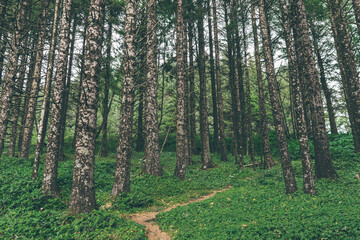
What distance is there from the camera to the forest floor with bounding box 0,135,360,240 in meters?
4.32

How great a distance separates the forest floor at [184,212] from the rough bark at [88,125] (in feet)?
1.59

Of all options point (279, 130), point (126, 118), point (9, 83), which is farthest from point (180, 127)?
point (9, 83)

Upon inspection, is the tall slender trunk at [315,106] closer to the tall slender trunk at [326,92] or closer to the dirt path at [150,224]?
the dirt path at [150,224]

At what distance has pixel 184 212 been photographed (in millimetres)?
6172

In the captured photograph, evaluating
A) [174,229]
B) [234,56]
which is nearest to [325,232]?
[174,229]

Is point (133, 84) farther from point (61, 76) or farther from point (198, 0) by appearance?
point (198, 0)

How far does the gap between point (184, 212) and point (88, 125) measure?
13.2ft

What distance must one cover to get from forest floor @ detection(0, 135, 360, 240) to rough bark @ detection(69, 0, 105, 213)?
483mm

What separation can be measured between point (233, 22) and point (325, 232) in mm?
15145

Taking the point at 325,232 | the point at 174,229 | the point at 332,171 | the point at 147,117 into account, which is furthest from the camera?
the point at 147,117

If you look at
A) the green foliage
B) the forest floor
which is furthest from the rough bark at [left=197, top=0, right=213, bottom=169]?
the green foliage

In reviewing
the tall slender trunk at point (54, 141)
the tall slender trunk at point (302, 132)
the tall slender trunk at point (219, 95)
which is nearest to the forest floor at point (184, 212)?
the tall slender trunk at point (54, 141)

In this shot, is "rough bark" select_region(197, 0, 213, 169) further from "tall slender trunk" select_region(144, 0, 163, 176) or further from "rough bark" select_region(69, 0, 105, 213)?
"rough bark" select_region(69, 0, 105, 213)

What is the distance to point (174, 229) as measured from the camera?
17.6 ft
